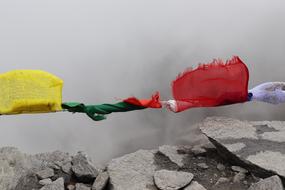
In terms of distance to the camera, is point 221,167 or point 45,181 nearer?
point 45,181

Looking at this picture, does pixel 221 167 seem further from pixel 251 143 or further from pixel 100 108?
pixel 100 108

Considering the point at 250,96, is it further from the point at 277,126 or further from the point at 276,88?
the point at 277,126

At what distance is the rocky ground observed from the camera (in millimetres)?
2951

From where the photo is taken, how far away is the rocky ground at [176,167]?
9.68 feet

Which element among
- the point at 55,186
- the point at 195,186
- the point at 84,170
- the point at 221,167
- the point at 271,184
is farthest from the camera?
the point at 221,167

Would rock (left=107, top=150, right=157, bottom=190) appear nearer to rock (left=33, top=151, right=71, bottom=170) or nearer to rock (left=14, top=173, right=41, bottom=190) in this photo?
rock (left=33, top=151, right=71, bottom=170)

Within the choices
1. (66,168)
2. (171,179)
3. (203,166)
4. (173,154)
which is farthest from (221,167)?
(66,168)

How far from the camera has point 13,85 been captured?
1895 mm

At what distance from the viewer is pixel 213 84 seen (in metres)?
1.97

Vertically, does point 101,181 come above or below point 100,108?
below

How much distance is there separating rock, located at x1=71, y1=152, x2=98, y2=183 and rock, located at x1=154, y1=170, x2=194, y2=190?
47cm

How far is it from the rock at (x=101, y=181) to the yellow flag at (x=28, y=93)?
1.25m

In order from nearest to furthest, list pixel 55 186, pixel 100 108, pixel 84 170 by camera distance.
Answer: pixel 100 108 → pixel 55 186 → pixel 84 170

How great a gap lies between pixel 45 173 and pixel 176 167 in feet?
3.36
